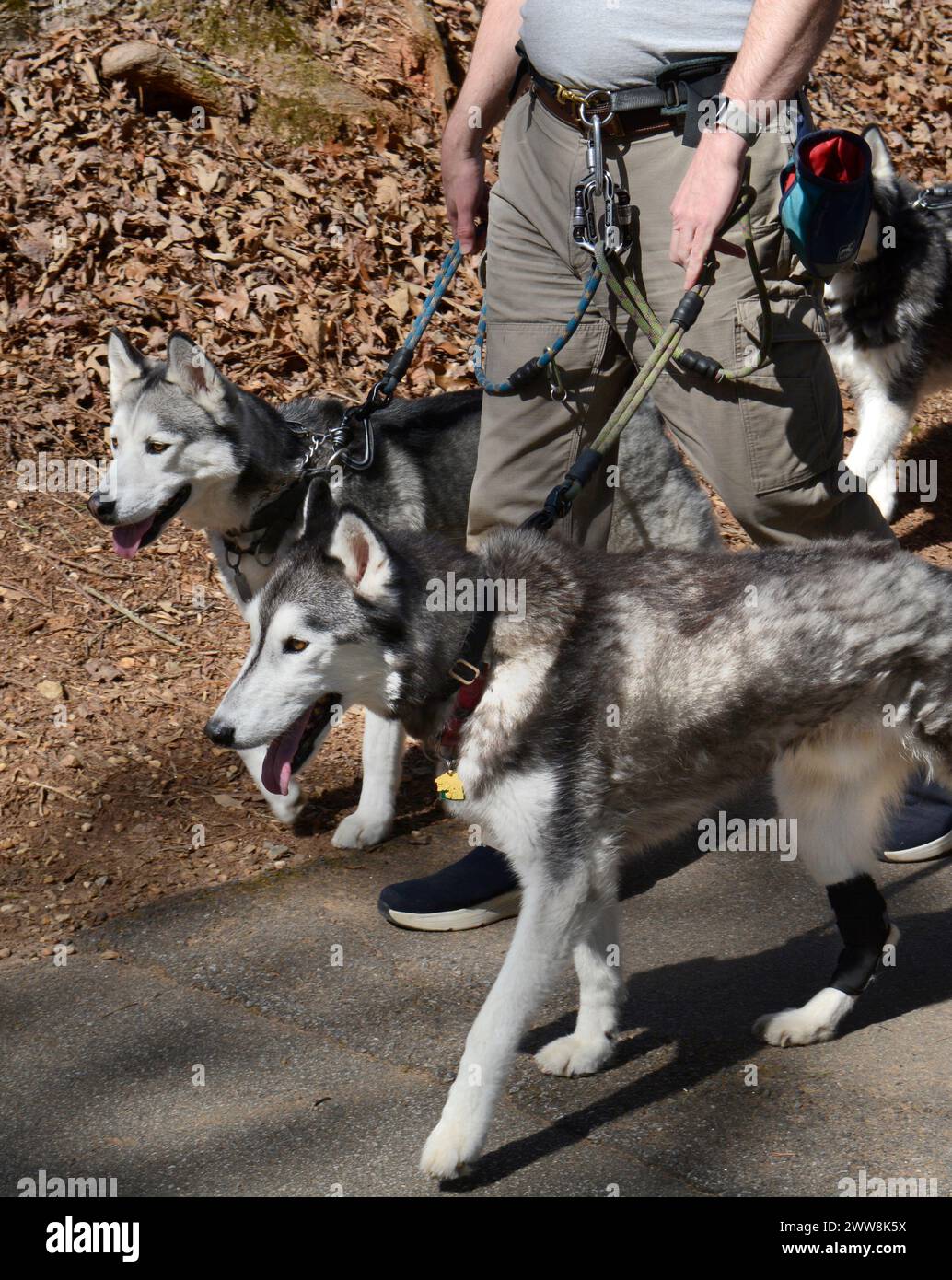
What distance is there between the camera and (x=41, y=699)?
548 cm

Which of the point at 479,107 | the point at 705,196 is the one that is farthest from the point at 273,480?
the point at 705,196

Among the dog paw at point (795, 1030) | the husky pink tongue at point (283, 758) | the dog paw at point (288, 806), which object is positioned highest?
the husky pink tongue at point (283, 758)

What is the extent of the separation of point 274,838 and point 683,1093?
2021 mm

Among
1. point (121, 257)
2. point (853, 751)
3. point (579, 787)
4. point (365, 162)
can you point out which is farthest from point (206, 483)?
point (365, 162)

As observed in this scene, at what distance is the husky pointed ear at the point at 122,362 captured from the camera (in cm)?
521

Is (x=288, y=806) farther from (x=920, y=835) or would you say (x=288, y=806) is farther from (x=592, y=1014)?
(x=920, y=835)

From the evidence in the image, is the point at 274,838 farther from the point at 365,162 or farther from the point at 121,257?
the point at 365,162

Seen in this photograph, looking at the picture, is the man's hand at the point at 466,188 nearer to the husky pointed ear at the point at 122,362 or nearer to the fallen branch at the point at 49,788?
the husky pointed ear at the point at 122,362

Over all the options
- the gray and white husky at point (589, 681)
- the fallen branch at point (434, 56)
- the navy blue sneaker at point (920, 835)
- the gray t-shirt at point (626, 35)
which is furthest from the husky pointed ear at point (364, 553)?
the fallen branch at point (434, 56)

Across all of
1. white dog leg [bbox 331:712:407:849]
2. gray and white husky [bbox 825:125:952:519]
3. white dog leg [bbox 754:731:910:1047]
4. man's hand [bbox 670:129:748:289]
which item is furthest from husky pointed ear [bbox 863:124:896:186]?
white dog leg [bbox 754:731:910:1047]

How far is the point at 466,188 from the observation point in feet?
14.5

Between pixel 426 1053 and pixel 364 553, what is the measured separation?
139 cm

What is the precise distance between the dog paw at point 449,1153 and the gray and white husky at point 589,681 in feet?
0.27

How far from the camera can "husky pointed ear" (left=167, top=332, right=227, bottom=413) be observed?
4980 mm
